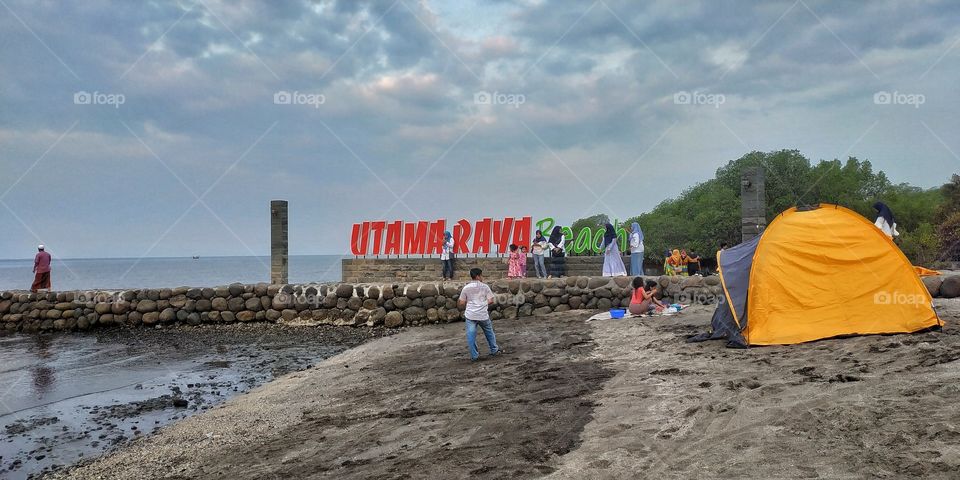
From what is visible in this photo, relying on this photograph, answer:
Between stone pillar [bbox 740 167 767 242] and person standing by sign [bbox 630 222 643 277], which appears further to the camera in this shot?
person standing by sign [bbox 630 222 643 277]

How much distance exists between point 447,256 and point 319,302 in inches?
279

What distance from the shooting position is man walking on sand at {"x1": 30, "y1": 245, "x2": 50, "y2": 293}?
798 inches

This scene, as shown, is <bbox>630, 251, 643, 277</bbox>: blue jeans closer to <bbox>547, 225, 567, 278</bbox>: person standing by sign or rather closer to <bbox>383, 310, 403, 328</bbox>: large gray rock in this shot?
<bbox>547, 225, 567, 278</bbox>: person standing by sign

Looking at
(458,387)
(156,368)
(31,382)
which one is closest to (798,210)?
(458,387)

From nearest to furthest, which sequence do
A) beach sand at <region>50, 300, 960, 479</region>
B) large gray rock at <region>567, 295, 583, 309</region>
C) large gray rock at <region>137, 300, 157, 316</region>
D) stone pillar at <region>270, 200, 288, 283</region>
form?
1. beach sand at <region>50, 300, 960, 479</region>
2. large gray rock at <region>567, 295, 583, 309</region>
3. large gray rock at <region>137, 300, 157, 316</region>
4. stone pillar at <region>270, 200, 288, 283</region>

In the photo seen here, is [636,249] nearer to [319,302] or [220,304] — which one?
[319,302]

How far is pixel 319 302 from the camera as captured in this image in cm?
1827

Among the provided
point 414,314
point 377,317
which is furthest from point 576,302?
point 377,317

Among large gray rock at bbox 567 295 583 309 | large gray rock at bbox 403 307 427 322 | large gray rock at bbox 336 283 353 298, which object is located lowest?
large gray rock at bbox 403 307 427 322

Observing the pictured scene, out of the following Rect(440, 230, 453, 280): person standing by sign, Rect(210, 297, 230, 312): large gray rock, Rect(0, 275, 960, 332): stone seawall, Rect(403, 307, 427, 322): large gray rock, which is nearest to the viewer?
Rect(0, 275, 960, 332): stone seawall

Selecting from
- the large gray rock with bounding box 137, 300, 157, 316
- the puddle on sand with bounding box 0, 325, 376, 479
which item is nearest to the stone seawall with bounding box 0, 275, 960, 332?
the large gray rock with bounding box 137, 300, 157, 316

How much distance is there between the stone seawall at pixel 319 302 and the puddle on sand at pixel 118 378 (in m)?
0.74

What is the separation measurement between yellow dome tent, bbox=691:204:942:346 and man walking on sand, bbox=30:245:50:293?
2120 centimetres

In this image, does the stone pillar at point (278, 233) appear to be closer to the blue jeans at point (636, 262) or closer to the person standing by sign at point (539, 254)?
the person standing by sign at point (539, 254)
